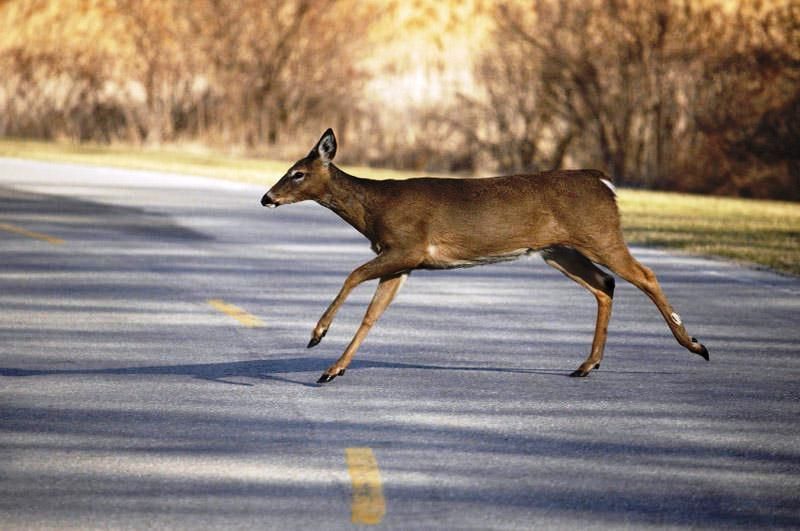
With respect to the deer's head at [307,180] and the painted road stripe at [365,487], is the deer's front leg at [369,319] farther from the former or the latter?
the painted road stripe at [365,487]

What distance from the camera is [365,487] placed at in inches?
288

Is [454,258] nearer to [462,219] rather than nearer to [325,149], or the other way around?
[462,219]

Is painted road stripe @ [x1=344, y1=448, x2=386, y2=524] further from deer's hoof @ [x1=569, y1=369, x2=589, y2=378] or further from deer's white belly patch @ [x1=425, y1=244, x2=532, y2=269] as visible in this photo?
deer's hoof @ [x1=569, y1=369, x2=589, y2=378]

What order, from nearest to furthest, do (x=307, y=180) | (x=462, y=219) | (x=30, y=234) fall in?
(x=462, y=219) < (x=307, y=180) < (x=30, y=234)

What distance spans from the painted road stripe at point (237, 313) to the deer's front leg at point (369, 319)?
234 centimetres

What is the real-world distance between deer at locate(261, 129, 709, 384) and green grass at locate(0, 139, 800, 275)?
6.92 m

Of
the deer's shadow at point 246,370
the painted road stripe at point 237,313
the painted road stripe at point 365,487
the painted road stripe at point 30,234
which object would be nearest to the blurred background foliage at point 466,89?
the painted road stripe at point 30,234

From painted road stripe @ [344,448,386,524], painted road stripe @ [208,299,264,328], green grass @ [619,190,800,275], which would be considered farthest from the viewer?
green grass @ [619,190,800,275]

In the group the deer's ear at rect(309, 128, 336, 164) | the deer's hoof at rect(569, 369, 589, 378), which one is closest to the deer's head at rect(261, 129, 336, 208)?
the deer's ear at rect(309, 128, 336, 164)

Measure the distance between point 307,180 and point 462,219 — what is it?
3.18 feet

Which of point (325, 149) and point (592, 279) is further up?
point (325, 149)

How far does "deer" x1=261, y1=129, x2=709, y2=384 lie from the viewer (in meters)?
9.98

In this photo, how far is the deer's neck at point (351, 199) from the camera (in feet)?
33.2

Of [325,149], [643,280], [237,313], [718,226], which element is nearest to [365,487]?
[325,149]
